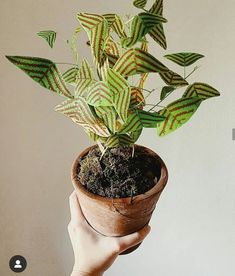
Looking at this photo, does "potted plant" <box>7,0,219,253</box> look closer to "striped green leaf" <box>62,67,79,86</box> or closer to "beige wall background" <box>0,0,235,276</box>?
"striped green leaf" <box>62,67,79,86</box>

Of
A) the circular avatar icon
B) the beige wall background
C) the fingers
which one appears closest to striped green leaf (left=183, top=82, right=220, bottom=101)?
the fingers

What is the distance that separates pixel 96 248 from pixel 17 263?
0.90 metres

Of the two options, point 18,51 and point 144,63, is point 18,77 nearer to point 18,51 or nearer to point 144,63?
point 18,51

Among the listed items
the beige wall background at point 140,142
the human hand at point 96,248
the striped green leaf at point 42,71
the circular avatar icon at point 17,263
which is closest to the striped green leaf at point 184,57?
the striped green leaf at point 42,71

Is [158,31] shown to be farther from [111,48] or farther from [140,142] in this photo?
[140,142]

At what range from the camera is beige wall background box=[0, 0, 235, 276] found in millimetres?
1288

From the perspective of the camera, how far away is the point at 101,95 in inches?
29.2

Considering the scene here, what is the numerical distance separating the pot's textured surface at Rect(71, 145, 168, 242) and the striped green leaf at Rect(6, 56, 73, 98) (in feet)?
0.72

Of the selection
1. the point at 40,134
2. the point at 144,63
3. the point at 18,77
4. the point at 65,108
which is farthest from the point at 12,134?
the point at 144,63

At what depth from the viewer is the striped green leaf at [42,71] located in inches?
29.2

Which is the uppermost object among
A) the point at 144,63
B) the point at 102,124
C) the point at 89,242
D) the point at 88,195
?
the point at 144,63

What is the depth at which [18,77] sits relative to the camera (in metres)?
1.37

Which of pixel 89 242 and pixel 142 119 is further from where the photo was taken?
pixel 89 242

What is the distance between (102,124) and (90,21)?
0.63ft
